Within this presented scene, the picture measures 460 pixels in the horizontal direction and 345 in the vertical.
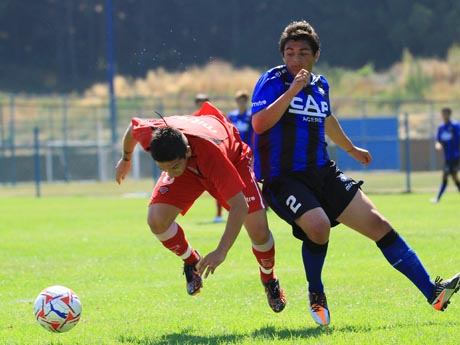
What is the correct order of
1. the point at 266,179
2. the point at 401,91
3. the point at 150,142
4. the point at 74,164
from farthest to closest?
the point at 401,91 → the point at 74,164 → the point at 266,179 → the point at 150,142

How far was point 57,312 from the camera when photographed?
19.6 feet

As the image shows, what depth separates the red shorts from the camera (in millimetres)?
6552

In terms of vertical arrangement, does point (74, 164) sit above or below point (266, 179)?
below

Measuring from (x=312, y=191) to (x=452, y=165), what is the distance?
14.2 metres

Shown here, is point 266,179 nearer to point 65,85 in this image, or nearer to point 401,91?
point 401,91

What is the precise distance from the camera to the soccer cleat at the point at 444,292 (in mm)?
6082

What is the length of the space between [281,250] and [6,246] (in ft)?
12.4

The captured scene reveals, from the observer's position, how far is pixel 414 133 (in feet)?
139

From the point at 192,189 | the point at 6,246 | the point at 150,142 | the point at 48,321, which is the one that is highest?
the point at 150,142

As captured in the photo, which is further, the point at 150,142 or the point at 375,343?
the point at 150,142

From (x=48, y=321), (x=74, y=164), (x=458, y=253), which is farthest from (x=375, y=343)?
(x=74, y=164)

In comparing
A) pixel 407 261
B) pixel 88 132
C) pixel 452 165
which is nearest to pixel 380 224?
pixel 407 261

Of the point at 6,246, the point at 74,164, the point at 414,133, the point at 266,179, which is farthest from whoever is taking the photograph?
the point at 414,133

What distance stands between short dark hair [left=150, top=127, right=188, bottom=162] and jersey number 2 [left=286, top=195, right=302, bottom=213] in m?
0.88
